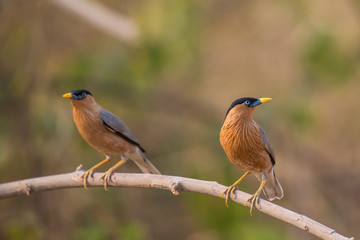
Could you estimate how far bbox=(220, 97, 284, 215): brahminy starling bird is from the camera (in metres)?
2.59

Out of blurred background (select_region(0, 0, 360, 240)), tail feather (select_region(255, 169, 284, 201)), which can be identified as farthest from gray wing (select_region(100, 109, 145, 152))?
blurred background (select_region(0, 0, 360, 240))

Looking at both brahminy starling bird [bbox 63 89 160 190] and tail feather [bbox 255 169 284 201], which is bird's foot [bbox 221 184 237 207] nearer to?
tail feather [bbox 255 169 284 201]

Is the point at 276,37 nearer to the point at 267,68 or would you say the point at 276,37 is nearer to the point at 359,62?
the point at 267,68

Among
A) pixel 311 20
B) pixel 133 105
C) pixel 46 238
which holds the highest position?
pixel 311 20

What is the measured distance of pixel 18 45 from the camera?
22.4 feet

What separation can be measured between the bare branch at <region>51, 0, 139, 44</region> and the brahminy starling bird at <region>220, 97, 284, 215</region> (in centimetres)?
366

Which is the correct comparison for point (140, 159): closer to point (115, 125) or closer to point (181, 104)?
point (115, 125)

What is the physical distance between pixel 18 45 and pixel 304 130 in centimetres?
364

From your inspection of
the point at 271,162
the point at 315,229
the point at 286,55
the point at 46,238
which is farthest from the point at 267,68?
the point at 315,229

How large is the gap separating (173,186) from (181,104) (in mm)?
5163

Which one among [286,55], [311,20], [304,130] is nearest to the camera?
[304,130]

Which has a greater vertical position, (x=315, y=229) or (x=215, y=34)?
Result: (x=215, y=34)

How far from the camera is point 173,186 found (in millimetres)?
2619

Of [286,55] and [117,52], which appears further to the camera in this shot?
[286,55]
